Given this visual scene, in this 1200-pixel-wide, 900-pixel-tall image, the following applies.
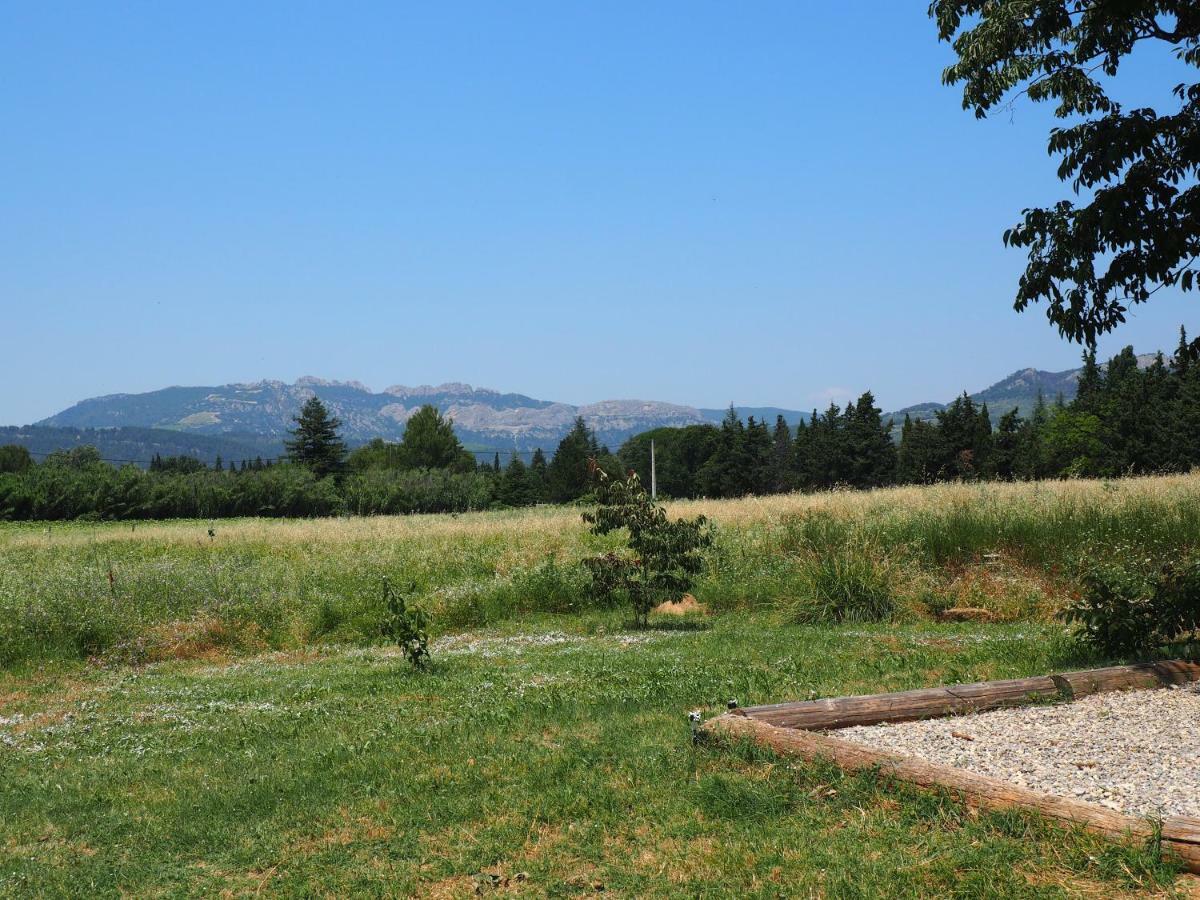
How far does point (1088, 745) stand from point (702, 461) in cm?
9391

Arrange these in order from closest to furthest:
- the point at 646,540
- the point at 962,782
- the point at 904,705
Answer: the point at 962,782, the point at 904,705, the point at 646,540

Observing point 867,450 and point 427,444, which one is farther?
point 427,444

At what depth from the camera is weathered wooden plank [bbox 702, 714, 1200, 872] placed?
4285 millimetres

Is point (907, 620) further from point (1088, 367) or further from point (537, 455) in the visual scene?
point (537, 455)

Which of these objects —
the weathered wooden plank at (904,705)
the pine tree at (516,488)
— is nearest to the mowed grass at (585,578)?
the weathered wooden plank at (904,705)

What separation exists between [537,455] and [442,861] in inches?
3974

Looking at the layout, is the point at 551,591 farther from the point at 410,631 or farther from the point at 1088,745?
the point at 1088,745

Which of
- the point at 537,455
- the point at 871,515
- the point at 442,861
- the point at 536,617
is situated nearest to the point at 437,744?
the point at 442,861

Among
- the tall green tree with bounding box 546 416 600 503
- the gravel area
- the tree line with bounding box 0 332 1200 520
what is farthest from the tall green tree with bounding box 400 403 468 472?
the gravel area

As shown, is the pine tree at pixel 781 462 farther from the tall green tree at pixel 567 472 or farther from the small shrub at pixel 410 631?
the small shrub at pixel 410 631

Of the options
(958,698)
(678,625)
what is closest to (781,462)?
(678,625)

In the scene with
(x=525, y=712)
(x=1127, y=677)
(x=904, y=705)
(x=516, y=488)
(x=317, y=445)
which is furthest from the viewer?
(x=516, y=488)

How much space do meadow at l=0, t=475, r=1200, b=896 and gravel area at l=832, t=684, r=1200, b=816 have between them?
640 millimetres

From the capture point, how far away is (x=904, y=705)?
684 centimetres
